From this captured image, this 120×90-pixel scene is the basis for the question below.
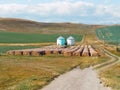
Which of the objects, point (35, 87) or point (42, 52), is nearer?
point (35, 87)

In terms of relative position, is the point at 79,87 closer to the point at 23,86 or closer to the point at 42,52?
the point at 23,86

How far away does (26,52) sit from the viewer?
10106 cm

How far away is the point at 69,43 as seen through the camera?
149 meters

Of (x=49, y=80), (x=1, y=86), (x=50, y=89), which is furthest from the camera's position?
(x=49, y=80)

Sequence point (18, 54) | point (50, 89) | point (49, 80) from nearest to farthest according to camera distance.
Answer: point (50, 89) < point (49, 80) < point (18, 54)

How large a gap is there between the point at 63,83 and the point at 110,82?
196 inches

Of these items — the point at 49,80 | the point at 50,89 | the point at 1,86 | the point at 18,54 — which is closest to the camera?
the point at 50,89

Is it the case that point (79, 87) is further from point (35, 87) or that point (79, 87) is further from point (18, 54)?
point (18, 54)

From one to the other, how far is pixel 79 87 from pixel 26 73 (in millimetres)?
16523

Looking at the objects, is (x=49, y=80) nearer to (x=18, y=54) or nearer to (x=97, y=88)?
(x=97, y=88)

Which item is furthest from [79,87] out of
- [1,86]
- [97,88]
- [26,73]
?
[26,73]

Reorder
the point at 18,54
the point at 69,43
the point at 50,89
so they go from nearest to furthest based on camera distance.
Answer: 1. the point at 50,89
2. the point at 18,54
3. the point at 69,43

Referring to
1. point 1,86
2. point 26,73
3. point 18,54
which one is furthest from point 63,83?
point 18,54

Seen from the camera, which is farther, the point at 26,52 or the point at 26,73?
the point at 26,52
